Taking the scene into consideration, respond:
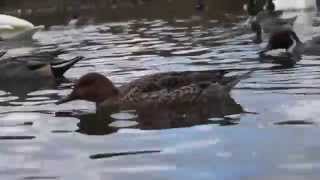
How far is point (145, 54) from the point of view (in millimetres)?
18625

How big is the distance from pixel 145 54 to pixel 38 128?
342 inches

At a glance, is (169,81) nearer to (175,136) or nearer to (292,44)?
(175,136)

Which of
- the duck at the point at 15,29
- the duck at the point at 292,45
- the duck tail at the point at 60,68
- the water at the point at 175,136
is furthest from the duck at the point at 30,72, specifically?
the duck at the point at 15,29

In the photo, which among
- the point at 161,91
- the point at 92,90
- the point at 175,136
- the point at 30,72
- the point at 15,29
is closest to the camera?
the point at 175,136

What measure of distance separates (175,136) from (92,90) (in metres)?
2.76

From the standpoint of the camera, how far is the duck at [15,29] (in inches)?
1026

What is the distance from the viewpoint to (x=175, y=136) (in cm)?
920

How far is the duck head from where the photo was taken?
11.6 meters

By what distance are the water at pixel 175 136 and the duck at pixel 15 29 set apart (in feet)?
33.1

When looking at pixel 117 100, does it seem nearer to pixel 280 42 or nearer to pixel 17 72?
pixel 17 72

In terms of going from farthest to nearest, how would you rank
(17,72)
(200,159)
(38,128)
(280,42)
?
(280,42) < (17,72) < (38,128) < (200,159)

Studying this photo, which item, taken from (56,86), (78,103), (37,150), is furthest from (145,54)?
(37,150)

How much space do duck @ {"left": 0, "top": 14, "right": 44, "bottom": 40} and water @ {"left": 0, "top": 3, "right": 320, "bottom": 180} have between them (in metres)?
10.1

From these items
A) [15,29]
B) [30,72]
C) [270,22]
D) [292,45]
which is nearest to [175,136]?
[30,72]
